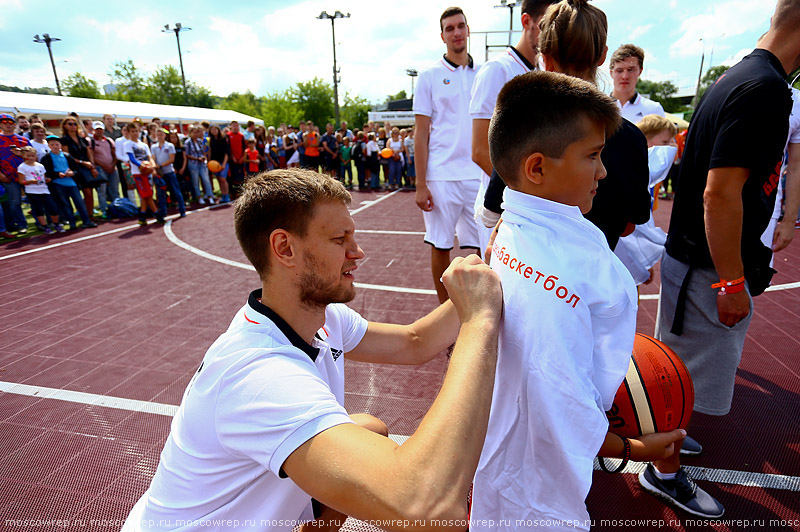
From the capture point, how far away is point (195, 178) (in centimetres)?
1305

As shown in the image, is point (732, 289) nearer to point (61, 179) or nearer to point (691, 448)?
point (691, 448)

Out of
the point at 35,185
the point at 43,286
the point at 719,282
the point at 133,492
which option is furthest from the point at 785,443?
the point at 35,185

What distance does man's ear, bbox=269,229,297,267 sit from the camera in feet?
5.29

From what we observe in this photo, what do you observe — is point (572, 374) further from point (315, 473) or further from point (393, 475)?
point (315, 473)

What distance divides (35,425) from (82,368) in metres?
0.79

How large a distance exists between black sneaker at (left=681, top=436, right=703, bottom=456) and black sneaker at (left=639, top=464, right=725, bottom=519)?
356mm

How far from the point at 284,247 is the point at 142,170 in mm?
10346

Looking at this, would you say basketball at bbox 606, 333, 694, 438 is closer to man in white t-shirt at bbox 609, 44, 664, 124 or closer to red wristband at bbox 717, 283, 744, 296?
red wristband at bbox 717, 283, 744, 296

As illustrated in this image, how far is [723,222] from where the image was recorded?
2.12 m

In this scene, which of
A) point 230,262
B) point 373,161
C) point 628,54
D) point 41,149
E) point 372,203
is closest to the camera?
point 628,54

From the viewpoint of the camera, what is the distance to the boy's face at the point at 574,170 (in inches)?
56.1

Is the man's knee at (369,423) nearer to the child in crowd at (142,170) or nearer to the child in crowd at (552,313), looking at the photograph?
the child in crowd at (552,313)

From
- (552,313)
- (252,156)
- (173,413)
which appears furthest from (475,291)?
(252,156)

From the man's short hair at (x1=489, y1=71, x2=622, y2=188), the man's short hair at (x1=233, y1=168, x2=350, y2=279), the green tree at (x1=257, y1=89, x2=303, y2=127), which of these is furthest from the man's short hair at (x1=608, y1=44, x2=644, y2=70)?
the green tree at (x1=257, y1=89, x2=303, y2=127)
